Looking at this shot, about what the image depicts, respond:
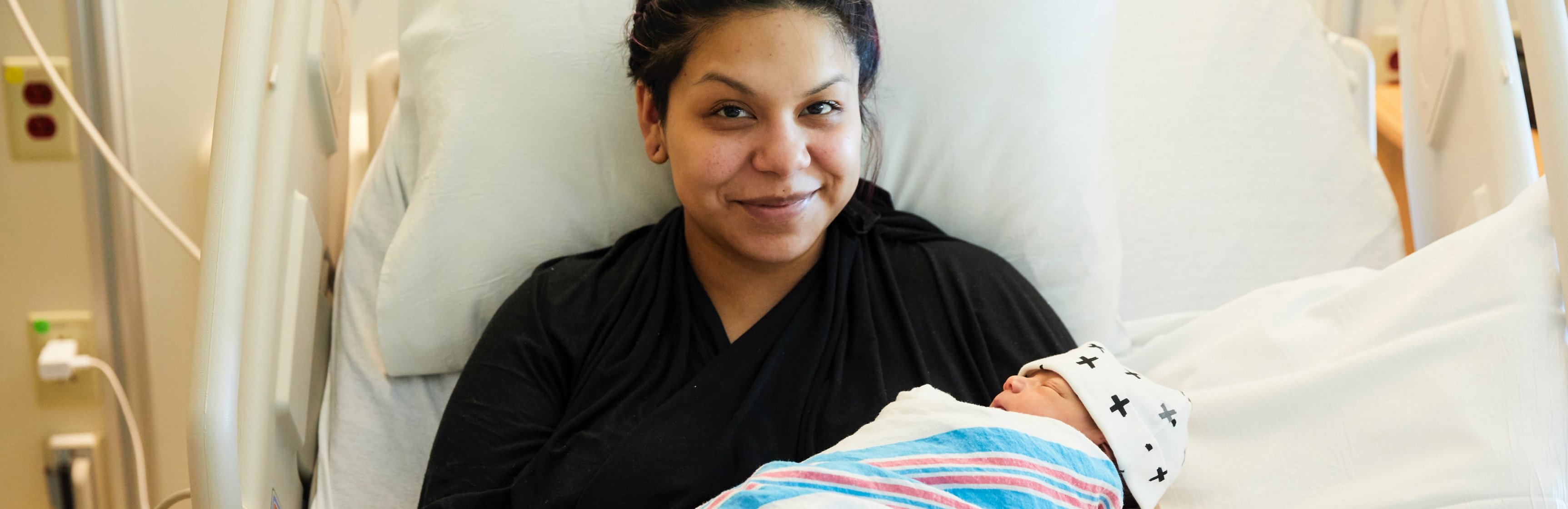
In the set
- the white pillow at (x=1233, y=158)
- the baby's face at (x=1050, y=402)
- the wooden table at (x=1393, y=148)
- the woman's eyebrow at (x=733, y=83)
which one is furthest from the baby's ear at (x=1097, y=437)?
the wooden table at (x=1393, y=148)

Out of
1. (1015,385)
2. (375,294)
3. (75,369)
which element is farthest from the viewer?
(75,369)

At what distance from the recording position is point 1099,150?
159 cm

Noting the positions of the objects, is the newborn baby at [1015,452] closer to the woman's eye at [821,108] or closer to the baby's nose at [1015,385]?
the baby's nose at [1015,385]

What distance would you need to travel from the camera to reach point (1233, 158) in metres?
1.90

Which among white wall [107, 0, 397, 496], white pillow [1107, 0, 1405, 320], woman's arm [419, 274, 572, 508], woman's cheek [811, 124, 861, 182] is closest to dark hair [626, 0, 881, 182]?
woman's cheek [811, 124, 861, 182]

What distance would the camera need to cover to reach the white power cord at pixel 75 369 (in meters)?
1.99

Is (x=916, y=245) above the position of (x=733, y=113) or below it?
below

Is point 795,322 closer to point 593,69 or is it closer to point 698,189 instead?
point 698,189

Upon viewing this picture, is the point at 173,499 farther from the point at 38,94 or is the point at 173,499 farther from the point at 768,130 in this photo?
the point at 768,130

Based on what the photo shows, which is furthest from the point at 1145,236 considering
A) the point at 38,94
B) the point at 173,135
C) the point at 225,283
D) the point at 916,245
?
the point at 38,94

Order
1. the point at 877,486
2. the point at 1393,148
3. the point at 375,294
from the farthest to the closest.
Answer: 1. the point at 1393,148
2. the point at 375,294
3. the point at 877,486

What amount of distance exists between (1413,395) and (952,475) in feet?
1.85

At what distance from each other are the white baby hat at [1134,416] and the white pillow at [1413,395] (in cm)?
20

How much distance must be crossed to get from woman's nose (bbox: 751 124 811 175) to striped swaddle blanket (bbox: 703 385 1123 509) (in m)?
0.30
